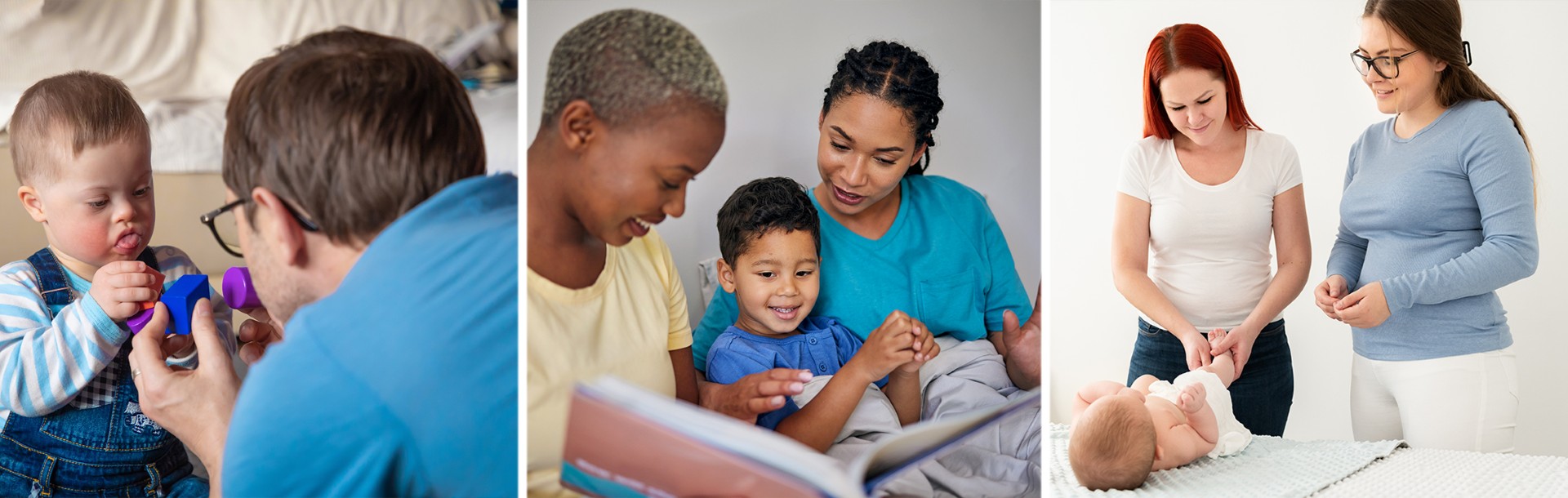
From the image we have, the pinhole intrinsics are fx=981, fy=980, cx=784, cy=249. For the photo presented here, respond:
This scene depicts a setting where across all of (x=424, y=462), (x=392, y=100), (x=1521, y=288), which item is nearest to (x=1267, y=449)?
(x=1521, y=288)

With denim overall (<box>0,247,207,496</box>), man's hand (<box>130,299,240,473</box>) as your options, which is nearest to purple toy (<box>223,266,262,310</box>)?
man's hand (<box>130,299,240,473</box>)

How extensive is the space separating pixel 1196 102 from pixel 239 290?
69.8 inches

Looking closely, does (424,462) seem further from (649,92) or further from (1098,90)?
(1098,90)

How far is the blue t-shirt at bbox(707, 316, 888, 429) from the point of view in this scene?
122cm

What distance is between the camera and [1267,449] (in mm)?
1906

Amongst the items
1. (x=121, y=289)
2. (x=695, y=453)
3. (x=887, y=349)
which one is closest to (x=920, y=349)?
(x=887, y=349)

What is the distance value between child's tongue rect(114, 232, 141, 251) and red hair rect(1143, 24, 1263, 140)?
74.1 inches

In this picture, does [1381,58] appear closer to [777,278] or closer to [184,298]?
[777,278]

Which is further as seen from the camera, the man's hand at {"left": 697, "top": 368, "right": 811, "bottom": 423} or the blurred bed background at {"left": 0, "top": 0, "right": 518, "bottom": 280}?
the blurred bed background at {"left": 0, "top": 0, "right": 518, "bottom": 280}

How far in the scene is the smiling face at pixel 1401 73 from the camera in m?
1.93

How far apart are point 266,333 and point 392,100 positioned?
1.92 feet

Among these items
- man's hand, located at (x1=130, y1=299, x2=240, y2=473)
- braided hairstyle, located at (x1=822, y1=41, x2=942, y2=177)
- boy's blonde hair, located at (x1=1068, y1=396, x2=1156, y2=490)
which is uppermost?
braided hairstyle, located at (x1=822, y1=41, x2=942, y2=177)

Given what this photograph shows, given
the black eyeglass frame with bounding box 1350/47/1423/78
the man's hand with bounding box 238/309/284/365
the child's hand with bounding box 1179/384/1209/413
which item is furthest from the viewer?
the black eyeglass frame with bounding box 1350/47/1423/78

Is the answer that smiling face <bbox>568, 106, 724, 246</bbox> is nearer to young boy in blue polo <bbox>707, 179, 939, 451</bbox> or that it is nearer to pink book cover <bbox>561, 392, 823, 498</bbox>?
young boy in blue polo <bbox>707, 179, 939, 451</bbox>
